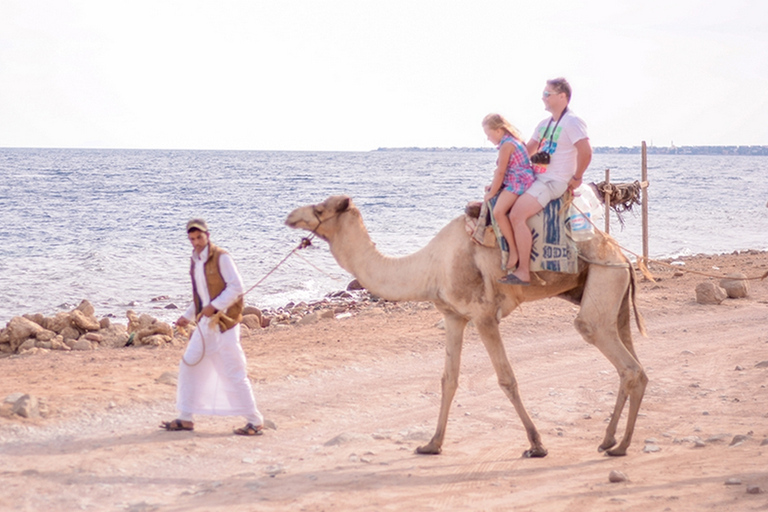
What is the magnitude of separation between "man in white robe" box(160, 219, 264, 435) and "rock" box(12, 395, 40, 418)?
1524 mm

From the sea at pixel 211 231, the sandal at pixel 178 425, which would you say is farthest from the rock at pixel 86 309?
the sandal at pixel 178 425

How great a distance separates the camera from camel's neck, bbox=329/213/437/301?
308 inches

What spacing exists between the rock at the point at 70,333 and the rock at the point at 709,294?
12012 mm

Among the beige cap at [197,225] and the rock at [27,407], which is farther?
the rock at [27,407]

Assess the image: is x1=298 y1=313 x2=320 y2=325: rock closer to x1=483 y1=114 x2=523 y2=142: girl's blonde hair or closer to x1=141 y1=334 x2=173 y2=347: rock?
x1=141 y1=334 x2=173 y2=347: rock

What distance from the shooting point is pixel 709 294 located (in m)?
16.6

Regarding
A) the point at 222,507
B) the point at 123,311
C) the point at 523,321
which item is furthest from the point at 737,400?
the point at 123,311

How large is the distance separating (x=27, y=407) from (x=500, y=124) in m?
5.54

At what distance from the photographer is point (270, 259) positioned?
3047cm

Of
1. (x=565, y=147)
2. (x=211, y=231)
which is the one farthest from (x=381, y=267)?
(x=211, y=231)

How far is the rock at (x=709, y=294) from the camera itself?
16.6 m

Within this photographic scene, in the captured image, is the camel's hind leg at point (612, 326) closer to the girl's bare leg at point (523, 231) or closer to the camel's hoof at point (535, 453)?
the camel's hoof at point (535, 453)

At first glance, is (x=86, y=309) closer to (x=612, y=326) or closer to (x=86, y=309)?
(x=86, y=309)

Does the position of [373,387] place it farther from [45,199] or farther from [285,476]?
[45,199]
